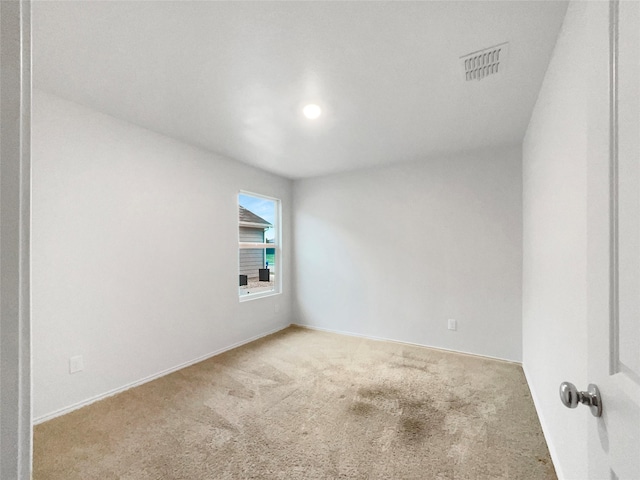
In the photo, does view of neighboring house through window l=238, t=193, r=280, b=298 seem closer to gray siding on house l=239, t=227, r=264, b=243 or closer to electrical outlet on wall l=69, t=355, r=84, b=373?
gray siding on house l=239, t=227, r=264, b=243

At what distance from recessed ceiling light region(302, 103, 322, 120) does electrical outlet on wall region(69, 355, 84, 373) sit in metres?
2.60

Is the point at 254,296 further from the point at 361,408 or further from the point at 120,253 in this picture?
the point at 361,408

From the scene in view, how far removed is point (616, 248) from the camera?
58 cm

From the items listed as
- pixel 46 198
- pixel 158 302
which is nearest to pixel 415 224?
pixel 158 302

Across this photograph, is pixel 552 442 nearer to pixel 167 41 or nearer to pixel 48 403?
pixel 167 41

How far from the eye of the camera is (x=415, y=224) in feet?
12.1

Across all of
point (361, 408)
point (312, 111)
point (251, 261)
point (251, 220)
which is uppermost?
point (312, 111)

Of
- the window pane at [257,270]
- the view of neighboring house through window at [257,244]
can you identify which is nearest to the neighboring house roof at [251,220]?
the view of neighboring house through window at [257,244]

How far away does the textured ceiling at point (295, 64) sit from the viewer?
141 cm

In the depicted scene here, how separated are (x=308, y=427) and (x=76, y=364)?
183 cm

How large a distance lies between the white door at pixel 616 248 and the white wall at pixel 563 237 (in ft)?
0.21

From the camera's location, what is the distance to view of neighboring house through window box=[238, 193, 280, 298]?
396 centimetres

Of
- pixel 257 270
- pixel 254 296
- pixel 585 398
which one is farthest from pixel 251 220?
pixel 585 398

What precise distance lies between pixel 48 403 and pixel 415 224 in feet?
12.4
